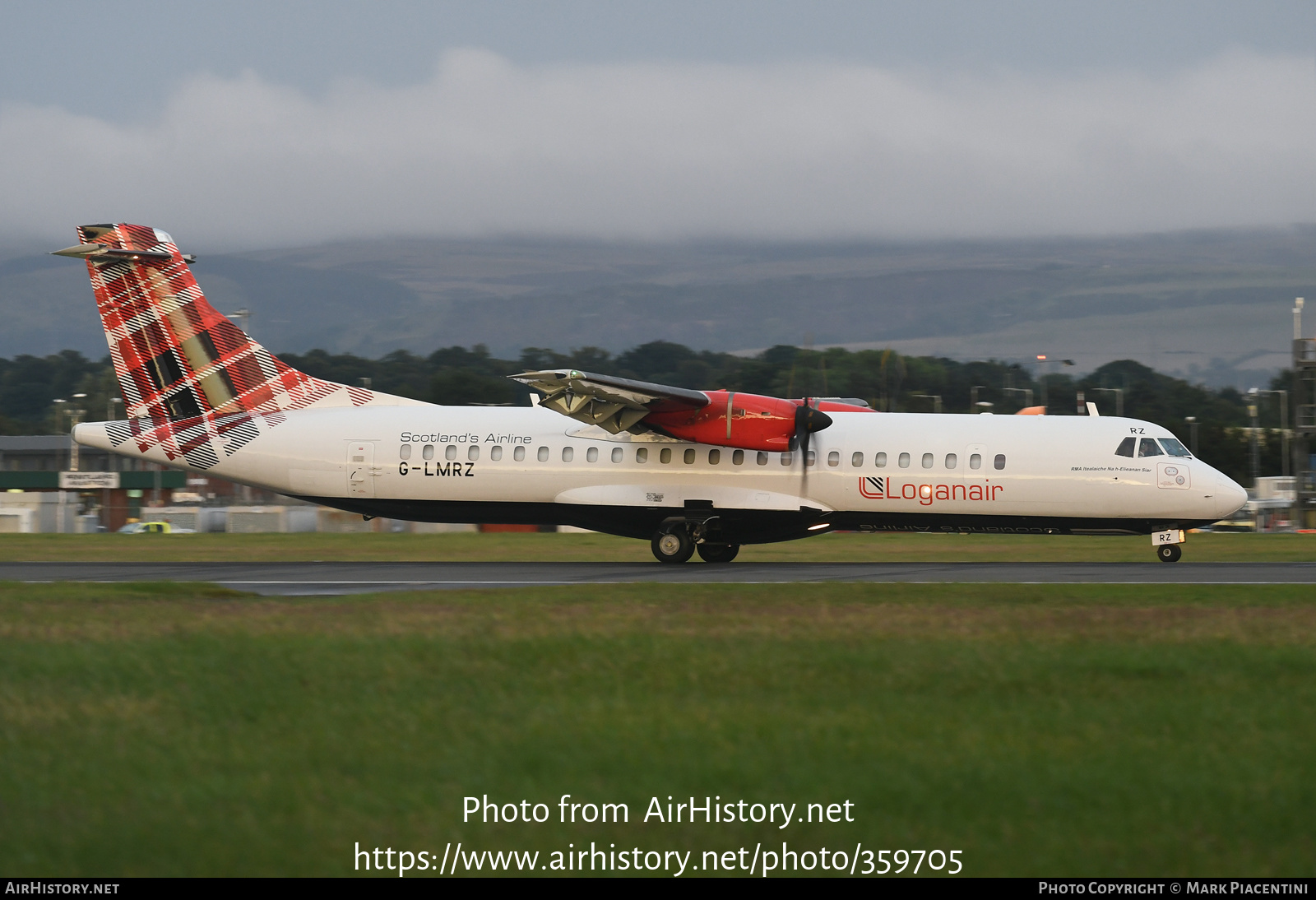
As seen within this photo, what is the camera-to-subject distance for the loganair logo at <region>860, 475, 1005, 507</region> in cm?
2403

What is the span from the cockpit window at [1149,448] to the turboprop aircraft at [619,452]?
0.15 ft

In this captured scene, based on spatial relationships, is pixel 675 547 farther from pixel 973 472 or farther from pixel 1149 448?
pixel 1149 448

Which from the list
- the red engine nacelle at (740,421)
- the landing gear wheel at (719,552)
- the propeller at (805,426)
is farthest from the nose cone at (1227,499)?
the landing gear wheel at (719,552)

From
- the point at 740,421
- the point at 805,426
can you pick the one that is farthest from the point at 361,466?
the point at 805,426

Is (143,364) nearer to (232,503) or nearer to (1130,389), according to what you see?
(232,503)

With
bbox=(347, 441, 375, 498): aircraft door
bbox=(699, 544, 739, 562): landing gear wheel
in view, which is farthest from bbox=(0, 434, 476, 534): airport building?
bbox=(699, 544, 739, 562): landing gear wheel

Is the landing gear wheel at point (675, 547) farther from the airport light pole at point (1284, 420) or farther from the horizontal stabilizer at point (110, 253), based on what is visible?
the airport light pole at point (1284, 420)

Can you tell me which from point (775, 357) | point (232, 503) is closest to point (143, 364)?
point (232, 503)

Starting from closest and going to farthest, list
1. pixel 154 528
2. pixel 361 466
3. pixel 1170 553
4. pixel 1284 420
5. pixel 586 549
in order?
pixel 1170 553, pixel 361 466, pixel 586 549, pixel 154 528, pixel 1284 420

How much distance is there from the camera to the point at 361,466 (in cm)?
2569

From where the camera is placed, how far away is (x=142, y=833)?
6441 millimetres

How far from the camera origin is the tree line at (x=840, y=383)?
97812 mm

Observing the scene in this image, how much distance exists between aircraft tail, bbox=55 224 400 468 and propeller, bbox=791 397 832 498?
902 cm

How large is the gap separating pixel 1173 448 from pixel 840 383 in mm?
77072
